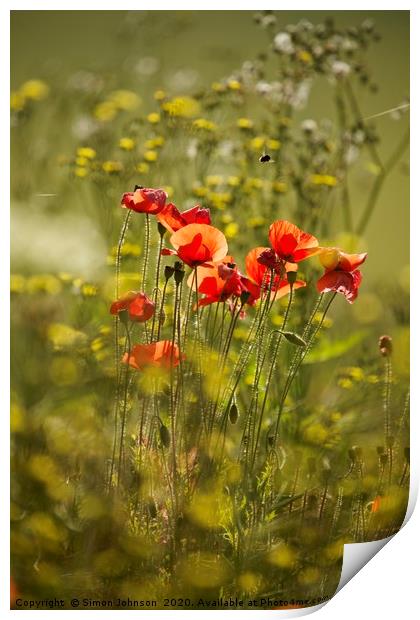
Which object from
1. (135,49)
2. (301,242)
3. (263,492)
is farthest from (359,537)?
(135,49)

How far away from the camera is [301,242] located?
1.56m

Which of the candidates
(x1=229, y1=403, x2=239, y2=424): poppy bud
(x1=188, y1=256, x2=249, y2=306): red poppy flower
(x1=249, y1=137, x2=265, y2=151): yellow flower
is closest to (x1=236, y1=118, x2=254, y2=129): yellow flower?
(x1=249, y1=137, x2=265, y2=151): yellow flower

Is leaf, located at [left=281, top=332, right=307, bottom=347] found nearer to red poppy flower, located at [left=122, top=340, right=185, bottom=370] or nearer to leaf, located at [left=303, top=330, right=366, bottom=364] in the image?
leaf, located at [left=303, top=330, right=366, bottom=364]

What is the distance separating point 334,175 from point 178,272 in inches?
12.5

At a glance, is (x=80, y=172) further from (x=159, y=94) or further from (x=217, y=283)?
(x=217, y=283)

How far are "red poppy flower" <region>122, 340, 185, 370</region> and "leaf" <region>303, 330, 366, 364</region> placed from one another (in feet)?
0.75

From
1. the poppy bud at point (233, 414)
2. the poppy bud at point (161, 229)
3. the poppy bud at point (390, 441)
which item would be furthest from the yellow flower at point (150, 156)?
the poppy bud at point (390, 441)

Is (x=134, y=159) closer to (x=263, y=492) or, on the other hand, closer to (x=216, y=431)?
(x=216, y=431)

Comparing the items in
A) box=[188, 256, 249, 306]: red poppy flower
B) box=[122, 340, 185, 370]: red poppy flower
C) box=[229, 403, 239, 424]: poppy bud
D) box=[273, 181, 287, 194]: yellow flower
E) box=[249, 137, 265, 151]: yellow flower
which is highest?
box=[249, 137, 265, 151]: yellow flower

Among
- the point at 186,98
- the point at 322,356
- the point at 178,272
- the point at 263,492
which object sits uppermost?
the point at 186,98

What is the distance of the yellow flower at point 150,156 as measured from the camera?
1583 mm

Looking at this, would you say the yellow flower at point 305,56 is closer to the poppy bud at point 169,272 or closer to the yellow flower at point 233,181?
the yellow flower at point 233,181

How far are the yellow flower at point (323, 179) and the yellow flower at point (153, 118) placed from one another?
28 cm

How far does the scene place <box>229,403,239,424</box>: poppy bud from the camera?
61.9 inches
